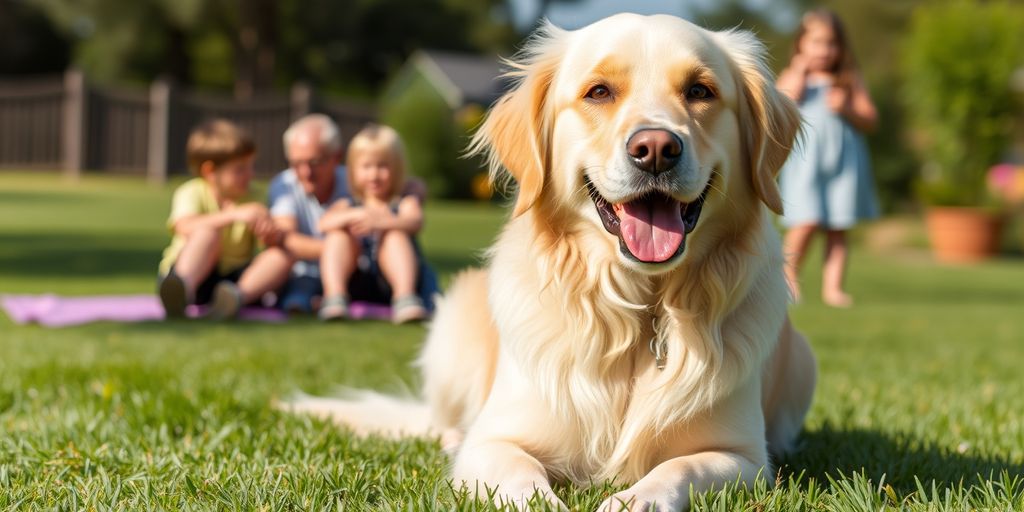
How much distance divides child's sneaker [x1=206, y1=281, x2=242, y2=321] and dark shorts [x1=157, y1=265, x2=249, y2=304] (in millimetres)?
132

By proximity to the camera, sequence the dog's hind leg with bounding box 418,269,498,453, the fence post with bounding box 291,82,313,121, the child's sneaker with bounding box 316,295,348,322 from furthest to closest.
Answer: the fence post with bounding box 291,82,313,121 → the child's sneaker with bounding box 316,295,348,322 → the dog's hind leg with bounding box 418,269,498,453

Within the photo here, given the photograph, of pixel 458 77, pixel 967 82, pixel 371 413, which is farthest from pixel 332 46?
pixel 371 413

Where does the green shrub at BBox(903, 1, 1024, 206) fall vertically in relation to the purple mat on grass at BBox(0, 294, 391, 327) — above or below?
above

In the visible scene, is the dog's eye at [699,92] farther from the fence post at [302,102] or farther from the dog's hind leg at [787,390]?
the fence post at [302,102]

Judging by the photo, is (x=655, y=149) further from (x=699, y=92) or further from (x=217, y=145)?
(x=217, y=145)

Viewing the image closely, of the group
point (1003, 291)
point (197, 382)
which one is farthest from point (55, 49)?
point (197, 382)

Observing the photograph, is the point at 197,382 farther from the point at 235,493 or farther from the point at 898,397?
the point at 898,397

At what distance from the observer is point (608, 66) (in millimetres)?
2557

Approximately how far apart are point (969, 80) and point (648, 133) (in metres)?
20.0

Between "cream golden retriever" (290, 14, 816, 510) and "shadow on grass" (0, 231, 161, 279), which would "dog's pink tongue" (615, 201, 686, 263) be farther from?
"shadow on grass" (0, 231, 161, 279)

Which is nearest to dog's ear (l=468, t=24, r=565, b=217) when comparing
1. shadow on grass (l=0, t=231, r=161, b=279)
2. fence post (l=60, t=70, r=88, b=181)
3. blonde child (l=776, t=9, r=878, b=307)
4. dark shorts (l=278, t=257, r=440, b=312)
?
dark shorts (l=278, t=257, r=440, b=312)

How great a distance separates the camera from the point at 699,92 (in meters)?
2.57

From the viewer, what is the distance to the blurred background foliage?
24656mm

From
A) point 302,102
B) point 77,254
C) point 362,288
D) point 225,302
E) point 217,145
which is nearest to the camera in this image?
point 225,302
